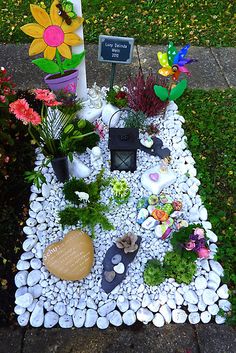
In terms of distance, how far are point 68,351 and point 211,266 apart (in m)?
1.24

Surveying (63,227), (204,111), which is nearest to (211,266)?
(63,227)

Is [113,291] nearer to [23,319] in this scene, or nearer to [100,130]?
[23,319]

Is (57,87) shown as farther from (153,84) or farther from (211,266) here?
(211,266)

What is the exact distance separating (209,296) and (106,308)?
2.53ft

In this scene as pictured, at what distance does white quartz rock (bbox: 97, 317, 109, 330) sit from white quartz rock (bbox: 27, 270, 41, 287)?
1.82ft

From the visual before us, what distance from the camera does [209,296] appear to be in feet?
9.10

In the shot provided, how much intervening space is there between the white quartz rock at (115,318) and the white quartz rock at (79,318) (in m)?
0.19

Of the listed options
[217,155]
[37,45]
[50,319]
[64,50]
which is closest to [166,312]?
[50,319]

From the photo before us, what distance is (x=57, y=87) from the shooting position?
3.43m

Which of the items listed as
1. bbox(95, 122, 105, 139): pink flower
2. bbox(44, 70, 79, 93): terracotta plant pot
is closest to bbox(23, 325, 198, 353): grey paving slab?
bbox(95, 122, 105, 139): pink flower

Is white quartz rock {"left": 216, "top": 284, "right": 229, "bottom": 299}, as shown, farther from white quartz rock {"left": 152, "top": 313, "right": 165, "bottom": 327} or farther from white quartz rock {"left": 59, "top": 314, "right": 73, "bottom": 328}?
white quartz rock {"left": 59, "top": 314, "right": 73, "bottom": 328}

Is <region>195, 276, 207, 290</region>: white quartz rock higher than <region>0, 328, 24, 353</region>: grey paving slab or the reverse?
higher

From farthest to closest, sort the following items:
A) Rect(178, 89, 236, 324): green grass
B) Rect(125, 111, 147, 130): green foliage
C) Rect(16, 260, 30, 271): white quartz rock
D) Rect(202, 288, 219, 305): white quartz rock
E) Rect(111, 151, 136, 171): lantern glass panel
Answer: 1. Rect(125, 111, 147, 130): green foliage
2. Rect(111, 151, 136, 171): lantern glass panel
3. Rect(178, 89, 236, 324): green grass
4. Rect(16, 260, 30, 271): white quartz rock
5. Rect(202, 288, 219, 305): white quartz rock

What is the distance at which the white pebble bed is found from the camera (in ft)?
8.79
